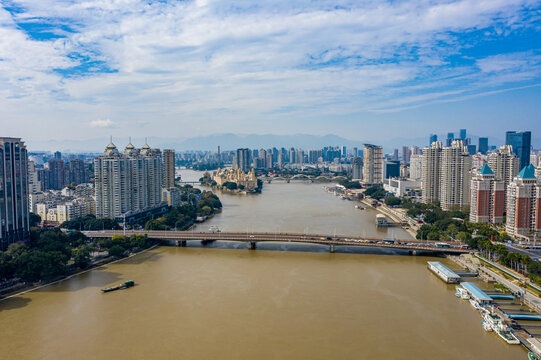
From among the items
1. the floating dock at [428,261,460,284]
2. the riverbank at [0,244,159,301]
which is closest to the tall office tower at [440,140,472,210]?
the floating dock at [428,261,460,284]

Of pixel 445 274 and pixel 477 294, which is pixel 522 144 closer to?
pixel 445 274

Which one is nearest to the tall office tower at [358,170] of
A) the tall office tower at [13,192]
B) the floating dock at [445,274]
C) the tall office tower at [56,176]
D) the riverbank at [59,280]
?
the tall office tower at [56,176]

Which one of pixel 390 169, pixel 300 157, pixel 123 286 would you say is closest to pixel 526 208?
pixel 123 286

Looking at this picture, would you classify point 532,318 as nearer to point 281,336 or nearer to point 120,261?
point 281,336

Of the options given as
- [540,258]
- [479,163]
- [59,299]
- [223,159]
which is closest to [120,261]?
[59,299]

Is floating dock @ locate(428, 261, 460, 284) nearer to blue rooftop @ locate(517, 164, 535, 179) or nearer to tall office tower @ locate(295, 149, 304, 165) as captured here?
blue rooftop @ locate(517, 164, 535, 179)

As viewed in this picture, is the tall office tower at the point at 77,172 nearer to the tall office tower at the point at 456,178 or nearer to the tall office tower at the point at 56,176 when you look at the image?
the tall office tower at the point at 56,176
